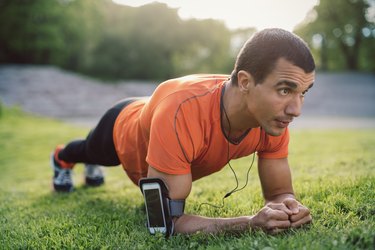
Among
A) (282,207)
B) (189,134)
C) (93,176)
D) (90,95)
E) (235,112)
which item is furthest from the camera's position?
(90,95)

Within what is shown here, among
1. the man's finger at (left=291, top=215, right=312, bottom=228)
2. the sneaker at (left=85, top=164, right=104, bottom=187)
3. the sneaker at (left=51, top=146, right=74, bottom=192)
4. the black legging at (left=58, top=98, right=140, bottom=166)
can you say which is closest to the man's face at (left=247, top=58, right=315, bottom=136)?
the man's finger at (left=291, top=215, right=312, bottom=228)

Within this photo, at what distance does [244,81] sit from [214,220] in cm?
109

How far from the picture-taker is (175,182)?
3.25 meters

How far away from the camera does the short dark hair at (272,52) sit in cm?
300

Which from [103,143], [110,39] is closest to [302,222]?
[103,143]

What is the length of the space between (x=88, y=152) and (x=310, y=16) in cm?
4310

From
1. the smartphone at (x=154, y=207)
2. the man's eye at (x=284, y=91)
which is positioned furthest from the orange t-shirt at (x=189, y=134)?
the man's eye at (x=284, y=91)

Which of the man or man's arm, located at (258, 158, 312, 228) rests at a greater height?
the man

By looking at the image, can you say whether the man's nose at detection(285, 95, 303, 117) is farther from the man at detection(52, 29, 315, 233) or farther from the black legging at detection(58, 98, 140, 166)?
the black legging at detection(58, 98, 140, 166)

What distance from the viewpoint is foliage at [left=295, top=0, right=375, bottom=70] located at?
41688 mm

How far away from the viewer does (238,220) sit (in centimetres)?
325

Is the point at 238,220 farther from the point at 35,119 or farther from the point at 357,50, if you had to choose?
the point at 357,50

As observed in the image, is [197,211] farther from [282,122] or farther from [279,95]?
[279,95]

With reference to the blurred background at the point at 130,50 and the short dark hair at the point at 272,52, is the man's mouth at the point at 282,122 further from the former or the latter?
the blurred background at the point at 130,50
